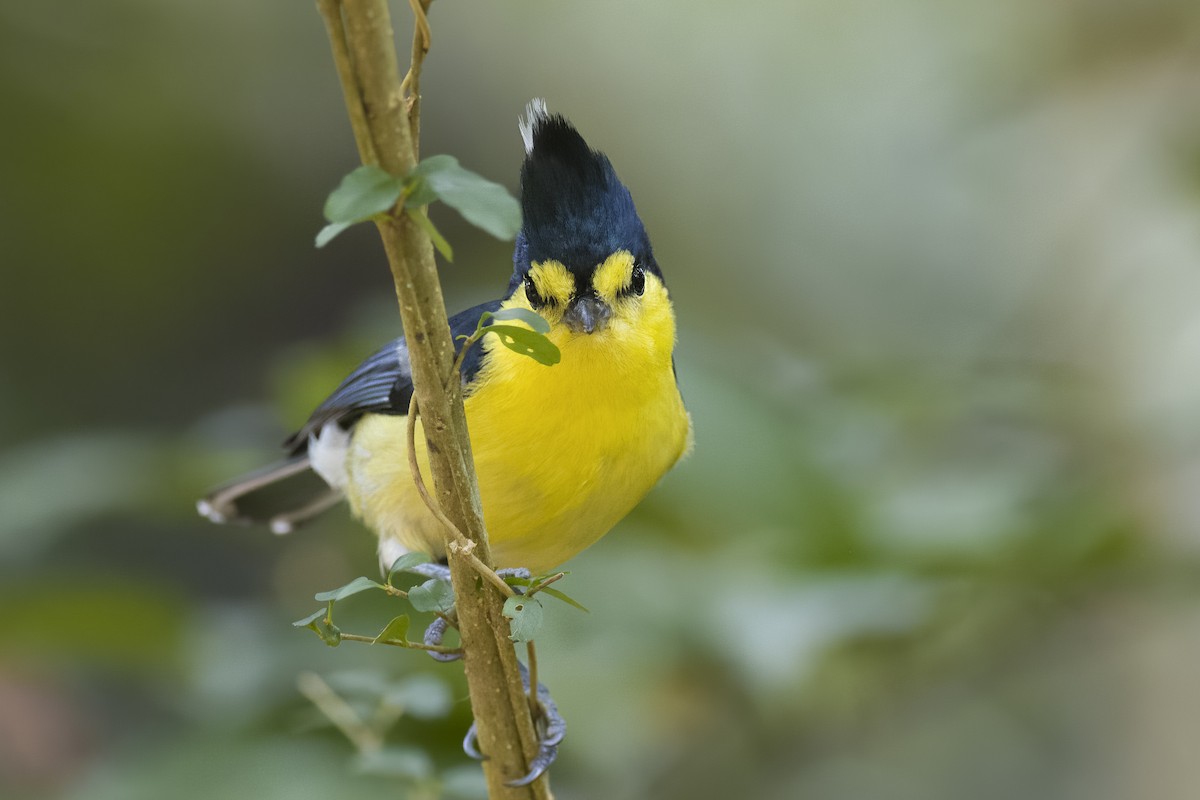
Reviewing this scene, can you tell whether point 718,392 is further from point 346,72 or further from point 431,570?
point 346,72

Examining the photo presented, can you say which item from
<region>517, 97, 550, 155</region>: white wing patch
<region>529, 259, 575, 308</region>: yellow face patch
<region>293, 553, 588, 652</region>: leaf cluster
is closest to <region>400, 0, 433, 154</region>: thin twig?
<region>293, 553, 588, 652</region>: leaf cluster

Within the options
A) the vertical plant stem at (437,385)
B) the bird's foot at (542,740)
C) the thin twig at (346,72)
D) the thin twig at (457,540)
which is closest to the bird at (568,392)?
the bird's foot at (542,740)

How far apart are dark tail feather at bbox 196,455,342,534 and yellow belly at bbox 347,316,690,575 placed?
23.5 inches

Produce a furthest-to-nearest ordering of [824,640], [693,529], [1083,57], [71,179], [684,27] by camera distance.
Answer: [684,27] < [71,179] < [1083,57] < [693,529] < [824,640]

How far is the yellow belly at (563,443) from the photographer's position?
1.65 metres

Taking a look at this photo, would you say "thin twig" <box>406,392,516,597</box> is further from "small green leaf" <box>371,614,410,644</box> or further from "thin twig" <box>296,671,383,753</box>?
"thin twig" <box>296,671,383,753</box>

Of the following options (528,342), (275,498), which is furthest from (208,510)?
(528,342)

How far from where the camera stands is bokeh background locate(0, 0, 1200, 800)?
220 centimetres

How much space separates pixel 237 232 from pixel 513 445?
2695 mm

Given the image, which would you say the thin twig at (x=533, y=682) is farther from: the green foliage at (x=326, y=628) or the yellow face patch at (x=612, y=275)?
the yellow face patch at (x=612, y=275)

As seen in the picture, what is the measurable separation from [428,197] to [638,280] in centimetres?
91

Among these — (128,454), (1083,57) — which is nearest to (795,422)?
(128,454)

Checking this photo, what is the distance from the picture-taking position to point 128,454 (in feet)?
7.77

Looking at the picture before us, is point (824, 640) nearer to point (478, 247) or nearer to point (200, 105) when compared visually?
point (478, 247)
